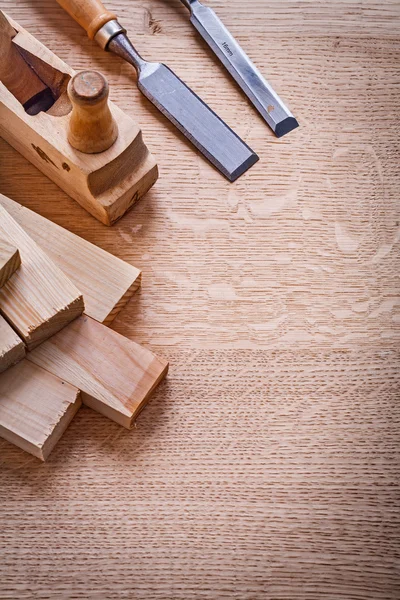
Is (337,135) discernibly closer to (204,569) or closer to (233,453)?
(233,453)

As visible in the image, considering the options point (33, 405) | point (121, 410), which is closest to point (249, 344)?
point (121, 410)

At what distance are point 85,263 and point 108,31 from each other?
36 cm

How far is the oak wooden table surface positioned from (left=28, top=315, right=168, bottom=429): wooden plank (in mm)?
63

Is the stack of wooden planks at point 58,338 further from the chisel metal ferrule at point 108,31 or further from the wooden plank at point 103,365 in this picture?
the chisel metal ferrule at point 108,31

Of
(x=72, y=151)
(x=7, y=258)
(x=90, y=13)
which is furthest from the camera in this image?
(x=90, y=13)

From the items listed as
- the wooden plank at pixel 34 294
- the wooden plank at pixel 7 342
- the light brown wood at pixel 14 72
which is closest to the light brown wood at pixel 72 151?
the light brown wood at pixel 14 72

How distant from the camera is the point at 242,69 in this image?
103cm

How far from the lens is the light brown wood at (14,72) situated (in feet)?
2.93

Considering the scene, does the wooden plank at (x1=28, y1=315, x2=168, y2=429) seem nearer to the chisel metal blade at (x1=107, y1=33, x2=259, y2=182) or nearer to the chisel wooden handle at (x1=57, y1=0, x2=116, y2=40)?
the chisel metal blade at (x1=107, y1=33, x2=259, y2=182)

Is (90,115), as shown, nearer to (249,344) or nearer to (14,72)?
(14,72)

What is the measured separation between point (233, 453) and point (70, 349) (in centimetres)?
27

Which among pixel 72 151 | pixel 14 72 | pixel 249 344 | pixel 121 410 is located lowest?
pixel 249 344

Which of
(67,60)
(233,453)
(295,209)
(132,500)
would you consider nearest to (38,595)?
(132,500)

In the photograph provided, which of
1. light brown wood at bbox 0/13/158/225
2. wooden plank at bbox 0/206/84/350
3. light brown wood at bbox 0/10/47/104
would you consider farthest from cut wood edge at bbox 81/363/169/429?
light brown wood at bbox 0/10/47/104
